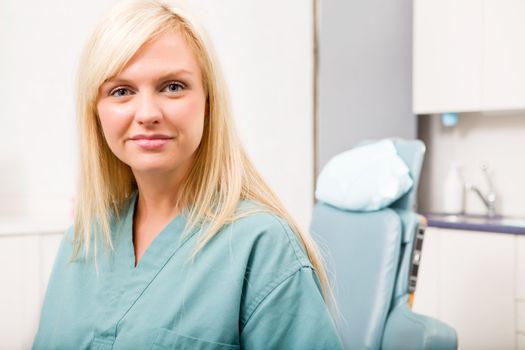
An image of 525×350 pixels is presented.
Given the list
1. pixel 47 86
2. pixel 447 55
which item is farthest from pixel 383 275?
pixel 447 55

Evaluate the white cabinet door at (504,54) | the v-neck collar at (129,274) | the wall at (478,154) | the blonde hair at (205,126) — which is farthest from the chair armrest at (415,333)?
the wall at (478,154)

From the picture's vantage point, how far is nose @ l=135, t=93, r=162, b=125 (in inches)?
38.0

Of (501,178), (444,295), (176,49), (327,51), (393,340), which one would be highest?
(327,51)

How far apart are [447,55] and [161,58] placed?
2320mm

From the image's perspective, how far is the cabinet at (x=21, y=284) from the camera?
7.05 feet

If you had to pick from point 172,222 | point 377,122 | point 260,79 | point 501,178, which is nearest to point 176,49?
point 172,222

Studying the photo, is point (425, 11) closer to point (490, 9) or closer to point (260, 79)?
point (490, 9)

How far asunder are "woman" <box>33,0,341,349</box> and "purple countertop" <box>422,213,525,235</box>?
172 centimetres

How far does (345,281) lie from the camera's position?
1517 millimetres

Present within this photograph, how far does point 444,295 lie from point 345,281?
4.78ft

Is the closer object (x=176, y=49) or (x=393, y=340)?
(x=176, y=49)

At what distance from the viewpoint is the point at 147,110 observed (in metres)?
0.97

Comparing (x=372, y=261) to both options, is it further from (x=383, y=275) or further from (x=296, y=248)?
(x=296, y=248)

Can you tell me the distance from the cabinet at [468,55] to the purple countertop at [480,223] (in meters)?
0.52
